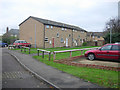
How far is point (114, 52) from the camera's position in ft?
30.8

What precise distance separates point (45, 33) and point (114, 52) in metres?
19.7

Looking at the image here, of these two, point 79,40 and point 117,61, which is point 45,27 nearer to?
point 79,40

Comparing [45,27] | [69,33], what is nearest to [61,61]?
[45,27]

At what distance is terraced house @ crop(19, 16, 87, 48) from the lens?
2752 centimetres

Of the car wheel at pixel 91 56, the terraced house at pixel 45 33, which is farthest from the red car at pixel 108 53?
the terraced house at pixel 45 33

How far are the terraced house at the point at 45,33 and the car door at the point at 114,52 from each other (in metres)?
18.9

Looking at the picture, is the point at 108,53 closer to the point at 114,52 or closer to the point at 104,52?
the point at 104,52

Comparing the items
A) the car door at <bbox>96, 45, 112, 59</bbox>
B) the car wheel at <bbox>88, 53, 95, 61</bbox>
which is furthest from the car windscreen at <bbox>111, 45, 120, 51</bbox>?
the car wheel at <bbox>88, 53, 95, 61</bbox>

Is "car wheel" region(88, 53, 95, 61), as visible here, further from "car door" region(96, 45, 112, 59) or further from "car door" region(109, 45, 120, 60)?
"car door" region(109, 45, 120, 60)

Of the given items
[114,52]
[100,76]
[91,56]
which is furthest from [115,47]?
[100,76]

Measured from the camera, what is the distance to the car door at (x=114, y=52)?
9244 millimetres

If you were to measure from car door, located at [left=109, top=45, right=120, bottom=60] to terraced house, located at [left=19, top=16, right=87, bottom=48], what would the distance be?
1887 cm

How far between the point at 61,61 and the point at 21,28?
85.0 ft

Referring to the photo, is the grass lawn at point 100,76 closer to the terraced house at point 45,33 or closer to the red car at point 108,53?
the red car at point 108,53
